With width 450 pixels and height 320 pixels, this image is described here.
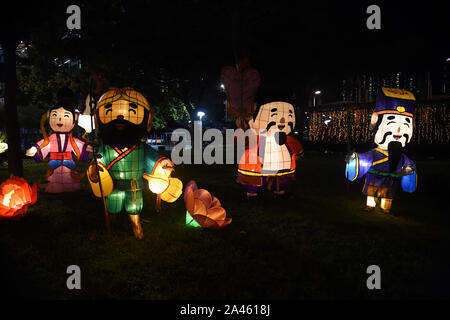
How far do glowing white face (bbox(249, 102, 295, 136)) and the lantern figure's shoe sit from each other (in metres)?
1.99

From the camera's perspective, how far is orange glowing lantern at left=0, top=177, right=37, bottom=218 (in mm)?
4781

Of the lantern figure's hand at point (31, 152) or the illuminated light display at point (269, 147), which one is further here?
the lantern figure's hand at point (31, 152)

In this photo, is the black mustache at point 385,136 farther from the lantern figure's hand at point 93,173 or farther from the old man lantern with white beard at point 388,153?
the lantern figure's hand at point 93,173

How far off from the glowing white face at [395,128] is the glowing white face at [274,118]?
157cm

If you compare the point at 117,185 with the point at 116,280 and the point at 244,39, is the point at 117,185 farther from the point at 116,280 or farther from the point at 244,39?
the point at 244,39

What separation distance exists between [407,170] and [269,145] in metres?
2.34

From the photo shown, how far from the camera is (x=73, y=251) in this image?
3855mm

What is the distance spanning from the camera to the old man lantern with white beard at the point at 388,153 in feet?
16.7

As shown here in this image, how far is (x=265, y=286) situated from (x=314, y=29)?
10970mm

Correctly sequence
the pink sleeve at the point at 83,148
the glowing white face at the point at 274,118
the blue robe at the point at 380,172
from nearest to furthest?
the blue robe at the point at 380,172, the glowing white face at the point at 274,118, the pink sleeve at the point at 83,148

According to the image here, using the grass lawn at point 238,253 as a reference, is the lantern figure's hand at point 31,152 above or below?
above

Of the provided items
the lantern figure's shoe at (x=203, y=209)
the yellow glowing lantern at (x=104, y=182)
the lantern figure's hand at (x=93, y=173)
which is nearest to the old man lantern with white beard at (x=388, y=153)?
the lantern figure's shoe at (x=203, y=209)

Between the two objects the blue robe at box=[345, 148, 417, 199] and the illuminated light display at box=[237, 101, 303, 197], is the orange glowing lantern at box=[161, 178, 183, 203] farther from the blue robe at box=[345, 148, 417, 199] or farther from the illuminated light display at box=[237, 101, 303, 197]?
the blue robe at box=[345, 148, 417, 199]
